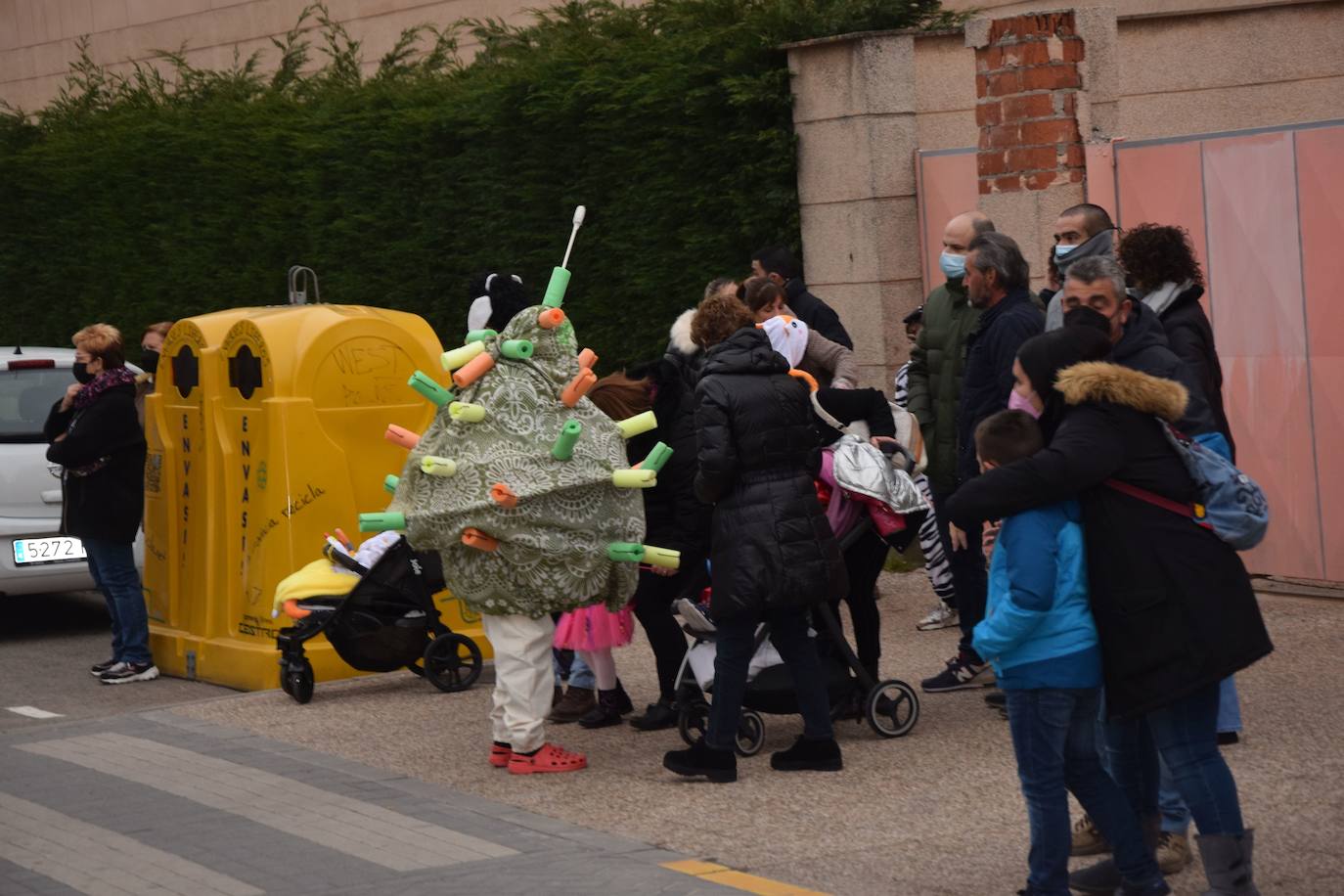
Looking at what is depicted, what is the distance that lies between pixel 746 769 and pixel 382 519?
162cm

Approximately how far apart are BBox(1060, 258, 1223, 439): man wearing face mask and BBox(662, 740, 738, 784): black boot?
1.99m

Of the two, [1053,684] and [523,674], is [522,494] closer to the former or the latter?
[523,674]

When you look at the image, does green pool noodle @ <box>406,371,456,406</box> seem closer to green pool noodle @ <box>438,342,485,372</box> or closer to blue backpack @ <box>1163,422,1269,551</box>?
green pool noodle @ <box>438,342,485,372</box>

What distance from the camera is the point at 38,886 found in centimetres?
622

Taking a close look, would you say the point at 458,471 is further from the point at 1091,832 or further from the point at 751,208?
the point at 751,208

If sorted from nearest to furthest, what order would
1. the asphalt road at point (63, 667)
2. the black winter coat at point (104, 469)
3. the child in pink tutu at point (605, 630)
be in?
1. the child in pink tutu at point (605, 630)
2. the asphalt road at point (63, 667)
3. the black winter coat at point (104, 469)

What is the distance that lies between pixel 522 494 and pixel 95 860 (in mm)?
1913

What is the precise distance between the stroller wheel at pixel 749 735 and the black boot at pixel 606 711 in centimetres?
90

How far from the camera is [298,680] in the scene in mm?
8953

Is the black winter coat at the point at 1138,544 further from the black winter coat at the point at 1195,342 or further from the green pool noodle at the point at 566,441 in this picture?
the green pool noodle at the point at 566,441

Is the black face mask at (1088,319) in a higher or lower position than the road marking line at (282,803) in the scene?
higher

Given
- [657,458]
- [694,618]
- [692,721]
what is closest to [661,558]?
[694,618]

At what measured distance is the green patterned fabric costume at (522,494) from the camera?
23.5ft

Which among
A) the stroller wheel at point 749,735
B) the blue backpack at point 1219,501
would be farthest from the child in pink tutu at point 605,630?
the blue backpack at point 1219,501
